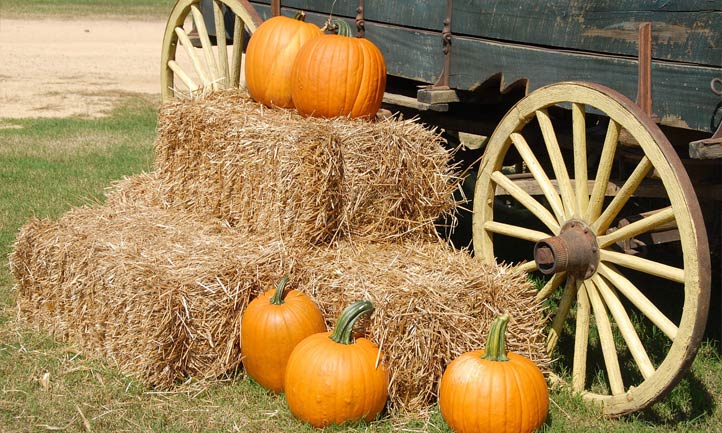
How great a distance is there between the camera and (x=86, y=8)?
25.1 m

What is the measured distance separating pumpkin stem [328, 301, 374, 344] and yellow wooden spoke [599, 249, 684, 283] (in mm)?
1017

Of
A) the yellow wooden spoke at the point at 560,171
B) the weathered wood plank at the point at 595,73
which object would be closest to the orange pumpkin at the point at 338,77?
the weathered wood plank at the point at 595,73

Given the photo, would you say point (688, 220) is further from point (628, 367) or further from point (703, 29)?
point (628, 367)

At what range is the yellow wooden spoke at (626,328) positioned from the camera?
3.75 meters

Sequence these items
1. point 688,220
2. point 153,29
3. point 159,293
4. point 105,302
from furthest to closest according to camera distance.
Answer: point 153,29 < point 105,302 < point 159,293 < point 688,220

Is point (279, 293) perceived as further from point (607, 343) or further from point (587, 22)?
point (587, 22)

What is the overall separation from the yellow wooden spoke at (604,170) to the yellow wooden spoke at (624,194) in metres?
0.05

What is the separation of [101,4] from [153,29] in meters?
5.71

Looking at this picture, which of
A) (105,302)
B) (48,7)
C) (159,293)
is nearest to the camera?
(159,293)

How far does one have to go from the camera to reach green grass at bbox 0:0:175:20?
76.8 ft

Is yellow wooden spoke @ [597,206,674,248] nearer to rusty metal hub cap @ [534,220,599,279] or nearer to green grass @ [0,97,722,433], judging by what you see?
rusty metal hub cap @ [534,220,599,279]

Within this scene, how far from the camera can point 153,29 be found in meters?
21.5

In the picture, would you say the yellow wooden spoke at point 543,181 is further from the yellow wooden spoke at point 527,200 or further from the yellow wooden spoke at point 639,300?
the yellow wooden spoke at point 639,300

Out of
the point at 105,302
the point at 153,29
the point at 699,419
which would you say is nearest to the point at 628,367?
the point at 699,419
